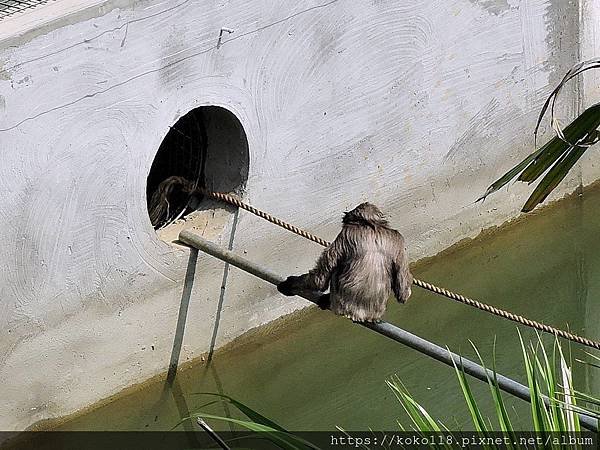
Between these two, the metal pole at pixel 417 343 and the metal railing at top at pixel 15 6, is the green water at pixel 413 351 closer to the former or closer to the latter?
the metal pole at pixel 417 343

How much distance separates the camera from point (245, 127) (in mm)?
6652

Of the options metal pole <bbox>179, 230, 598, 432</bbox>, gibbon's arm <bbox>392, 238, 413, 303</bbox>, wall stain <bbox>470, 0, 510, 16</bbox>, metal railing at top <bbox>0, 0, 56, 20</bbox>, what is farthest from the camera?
wall stain <bbox>470, 0, 510, 16</bbox>

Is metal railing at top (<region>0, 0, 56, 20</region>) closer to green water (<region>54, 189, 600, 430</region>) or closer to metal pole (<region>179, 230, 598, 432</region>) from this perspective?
metal pole (<region>179, 230, 598, 432</region>)

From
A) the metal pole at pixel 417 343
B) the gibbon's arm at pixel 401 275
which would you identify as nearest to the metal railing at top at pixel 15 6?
the metal pole at pixel 417 343

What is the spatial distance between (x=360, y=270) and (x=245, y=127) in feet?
5.84

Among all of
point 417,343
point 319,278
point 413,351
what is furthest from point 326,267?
point 413,351

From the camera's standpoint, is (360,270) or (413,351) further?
(413,351)

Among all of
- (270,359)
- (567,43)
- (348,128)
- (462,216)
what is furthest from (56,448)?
(567,43)

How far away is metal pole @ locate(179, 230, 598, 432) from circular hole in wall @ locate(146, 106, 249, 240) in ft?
1.30

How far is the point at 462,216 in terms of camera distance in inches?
324

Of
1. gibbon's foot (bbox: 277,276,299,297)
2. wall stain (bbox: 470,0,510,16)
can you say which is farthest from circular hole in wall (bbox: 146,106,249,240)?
wall stain (bbox: 470,0,510,16)

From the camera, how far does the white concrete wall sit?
571 centimetres

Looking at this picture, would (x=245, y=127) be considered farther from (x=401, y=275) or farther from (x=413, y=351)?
(x=413, y=351)

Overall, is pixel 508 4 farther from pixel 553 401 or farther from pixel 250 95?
pixel 553 401
